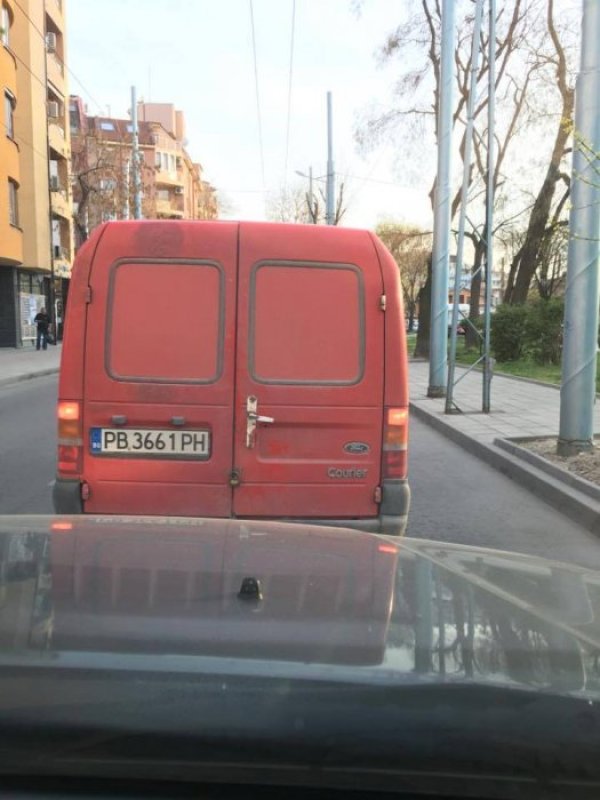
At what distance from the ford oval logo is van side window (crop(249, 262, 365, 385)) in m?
0.37

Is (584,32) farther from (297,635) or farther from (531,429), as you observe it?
(297,635)

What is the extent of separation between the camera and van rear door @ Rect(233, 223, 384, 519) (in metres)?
4.16

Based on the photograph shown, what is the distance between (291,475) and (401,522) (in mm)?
713

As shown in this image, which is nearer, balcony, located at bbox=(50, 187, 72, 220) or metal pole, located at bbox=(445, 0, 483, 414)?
metal pole, located at bbox=(445, 0, 483, 414)

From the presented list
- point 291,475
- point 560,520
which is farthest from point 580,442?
point 291,475

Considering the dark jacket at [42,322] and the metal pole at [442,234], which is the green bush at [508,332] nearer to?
the metal pole at [442,234]

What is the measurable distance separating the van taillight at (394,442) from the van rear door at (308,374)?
0.04 m

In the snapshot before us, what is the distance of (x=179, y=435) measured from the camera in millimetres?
4273

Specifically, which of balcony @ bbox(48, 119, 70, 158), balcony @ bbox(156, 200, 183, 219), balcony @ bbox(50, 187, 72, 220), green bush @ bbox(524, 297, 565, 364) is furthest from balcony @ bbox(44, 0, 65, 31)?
balcony @ bbox(156, 200, 183, 219)

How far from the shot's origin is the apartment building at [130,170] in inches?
1737

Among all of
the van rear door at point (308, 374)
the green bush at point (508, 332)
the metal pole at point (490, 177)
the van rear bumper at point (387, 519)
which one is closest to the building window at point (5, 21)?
the green bush at point (508, 332)

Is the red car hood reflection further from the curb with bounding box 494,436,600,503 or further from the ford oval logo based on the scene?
the curb with bounding box 494,436,600,503

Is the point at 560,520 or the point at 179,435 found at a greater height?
the point at 179,435

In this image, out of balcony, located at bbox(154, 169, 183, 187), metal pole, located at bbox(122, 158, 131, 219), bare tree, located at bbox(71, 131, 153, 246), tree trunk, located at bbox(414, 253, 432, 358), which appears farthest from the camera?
balcony, located at bbox(154, 169, 183, 187)
